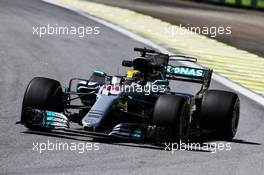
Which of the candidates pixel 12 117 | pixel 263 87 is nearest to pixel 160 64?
pixel 12 117

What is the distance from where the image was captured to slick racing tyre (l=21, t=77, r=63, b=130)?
1220cm

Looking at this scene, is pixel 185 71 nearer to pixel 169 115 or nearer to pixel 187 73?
pixel 187 73

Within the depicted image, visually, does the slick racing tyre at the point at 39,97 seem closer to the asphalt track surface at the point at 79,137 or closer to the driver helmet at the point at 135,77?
the asphalt track surface at the point at 79,137

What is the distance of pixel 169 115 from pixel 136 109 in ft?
4.14

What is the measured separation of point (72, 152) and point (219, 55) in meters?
13.7


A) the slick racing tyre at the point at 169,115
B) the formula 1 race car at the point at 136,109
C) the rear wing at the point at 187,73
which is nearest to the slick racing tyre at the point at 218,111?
the formula 1 race car at the point at 136,109

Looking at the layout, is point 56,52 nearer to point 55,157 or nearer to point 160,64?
point 160,64

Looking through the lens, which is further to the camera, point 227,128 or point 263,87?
point 263,87

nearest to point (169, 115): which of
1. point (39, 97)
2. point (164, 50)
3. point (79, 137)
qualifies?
point (79, 137)

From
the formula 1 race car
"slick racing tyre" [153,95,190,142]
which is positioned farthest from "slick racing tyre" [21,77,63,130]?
"slick racing tyre" [153,95,190,142]

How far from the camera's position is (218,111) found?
12.6 metres

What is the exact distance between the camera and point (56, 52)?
21141 mm

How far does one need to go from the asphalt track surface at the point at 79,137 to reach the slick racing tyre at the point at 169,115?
327mm

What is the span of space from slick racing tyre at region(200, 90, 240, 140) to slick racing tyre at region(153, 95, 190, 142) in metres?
0.84
